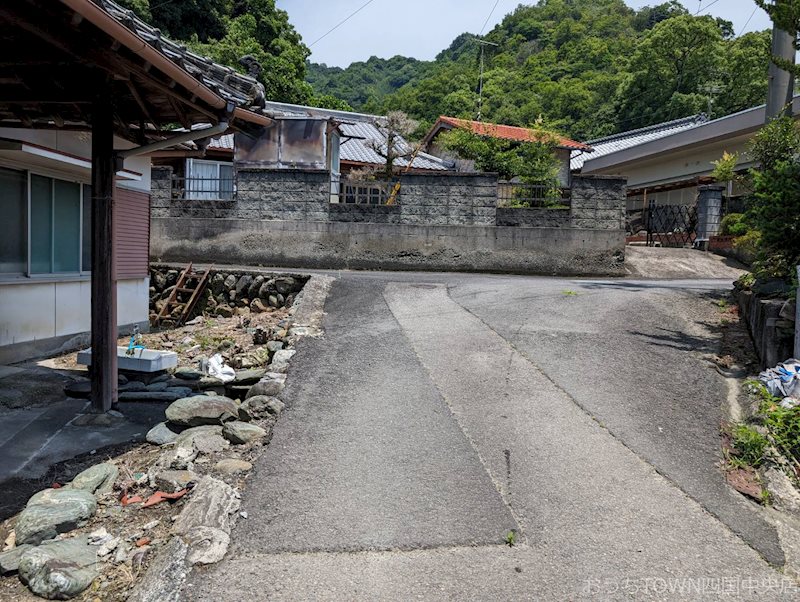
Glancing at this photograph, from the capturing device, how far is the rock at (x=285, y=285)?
12.2 metres

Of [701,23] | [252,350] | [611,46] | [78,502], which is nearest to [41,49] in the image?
[78,502]

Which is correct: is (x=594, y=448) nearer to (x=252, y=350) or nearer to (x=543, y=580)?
(x=543, y=580)

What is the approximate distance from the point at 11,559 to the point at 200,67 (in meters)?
4.51

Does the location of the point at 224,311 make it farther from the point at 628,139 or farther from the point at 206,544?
the point at 628,139

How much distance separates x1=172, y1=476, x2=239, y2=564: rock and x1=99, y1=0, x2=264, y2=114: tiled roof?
3.41 metres

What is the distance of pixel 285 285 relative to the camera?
12.2 m

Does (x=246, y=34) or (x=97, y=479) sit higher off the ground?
(x=246, y=34)

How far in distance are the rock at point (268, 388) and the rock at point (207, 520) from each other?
67.9 inches

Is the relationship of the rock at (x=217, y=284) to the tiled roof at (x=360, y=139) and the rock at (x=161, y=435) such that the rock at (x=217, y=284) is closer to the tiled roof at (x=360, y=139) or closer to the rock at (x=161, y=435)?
the rock at (x=161, y=435)

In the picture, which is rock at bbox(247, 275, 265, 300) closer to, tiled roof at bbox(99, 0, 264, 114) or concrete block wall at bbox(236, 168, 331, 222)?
concrete block wall at bbox(236, 168, 331, 222)

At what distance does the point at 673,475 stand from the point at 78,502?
166 inches

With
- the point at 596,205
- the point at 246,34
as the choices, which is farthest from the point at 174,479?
the point at 246,34

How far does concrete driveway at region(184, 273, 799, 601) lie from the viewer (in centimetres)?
326

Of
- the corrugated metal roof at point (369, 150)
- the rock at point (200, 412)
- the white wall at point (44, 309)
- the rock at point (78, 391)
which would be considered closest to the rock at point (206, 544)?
the rock at point (200, 412)
